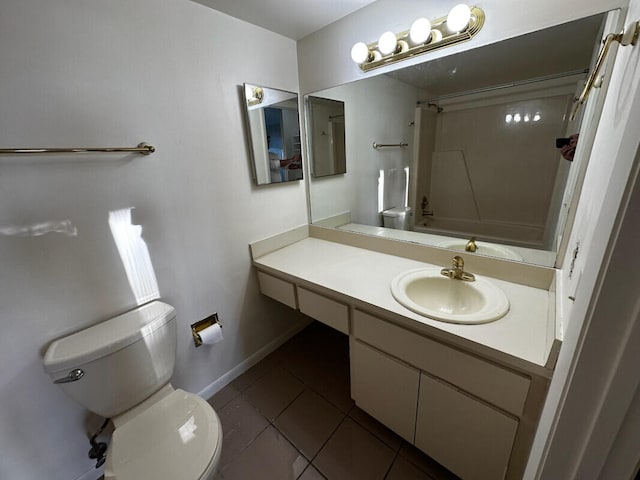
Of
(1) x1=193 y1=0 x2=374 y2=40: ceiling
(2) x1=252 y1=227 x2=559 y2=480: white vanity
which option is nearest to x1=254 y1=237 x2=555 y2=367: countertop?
(2) x1=252 y1=227 x2=559 y2=480: white vanity

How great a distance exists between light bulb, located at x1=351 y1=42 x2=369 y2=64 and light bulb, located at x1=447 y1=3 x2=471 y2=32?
1.34 feet

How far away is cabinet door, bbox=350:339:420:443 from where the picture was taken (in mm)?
1113

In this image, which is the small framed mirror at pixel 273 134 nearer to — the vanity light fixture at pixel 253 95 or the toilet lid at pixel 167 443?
the vanity light fixture at pixel 253 95

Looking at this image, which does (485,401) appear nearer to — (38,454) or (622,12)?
(622,12)

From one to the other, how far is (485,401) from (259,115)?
1751mm

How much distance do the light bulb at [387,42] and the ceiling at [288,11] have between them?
226 millimetres

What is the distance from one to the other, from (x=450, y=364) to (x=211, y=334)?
121 centimetres

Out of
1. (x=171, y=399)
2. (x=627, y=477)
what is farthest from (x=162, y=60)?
(x=627, y=477)

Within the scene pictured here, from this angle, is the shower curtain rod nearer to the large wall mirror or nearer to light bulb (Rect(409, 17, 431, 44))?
the large wall mirror

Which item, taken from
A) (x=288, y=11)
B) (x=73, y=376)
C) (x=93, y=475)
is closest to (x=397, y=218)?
(x=288, y=11)

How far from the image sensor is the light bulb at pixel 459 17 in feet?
3.42

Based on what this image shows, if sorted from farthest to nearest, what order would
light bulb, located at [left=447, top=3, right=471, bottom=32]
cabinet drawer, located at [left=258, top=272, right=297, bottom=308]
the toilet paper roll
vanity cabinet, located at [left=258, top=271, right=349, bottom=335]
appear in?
1. cabinet drawer, located at [left=258, top=272, right=297, bottom=308]
2. the toilet paper roll
3. vanity cabinet, located at [left=258, top=271, right=349, bottom=335]
4. light bulb, located at [left=447, top=3, right=471, bottom=32]

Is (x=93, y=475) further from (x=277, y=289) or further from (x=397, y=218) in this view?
(x=397, y=218)

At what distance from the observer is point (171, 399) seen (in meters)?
1.15
